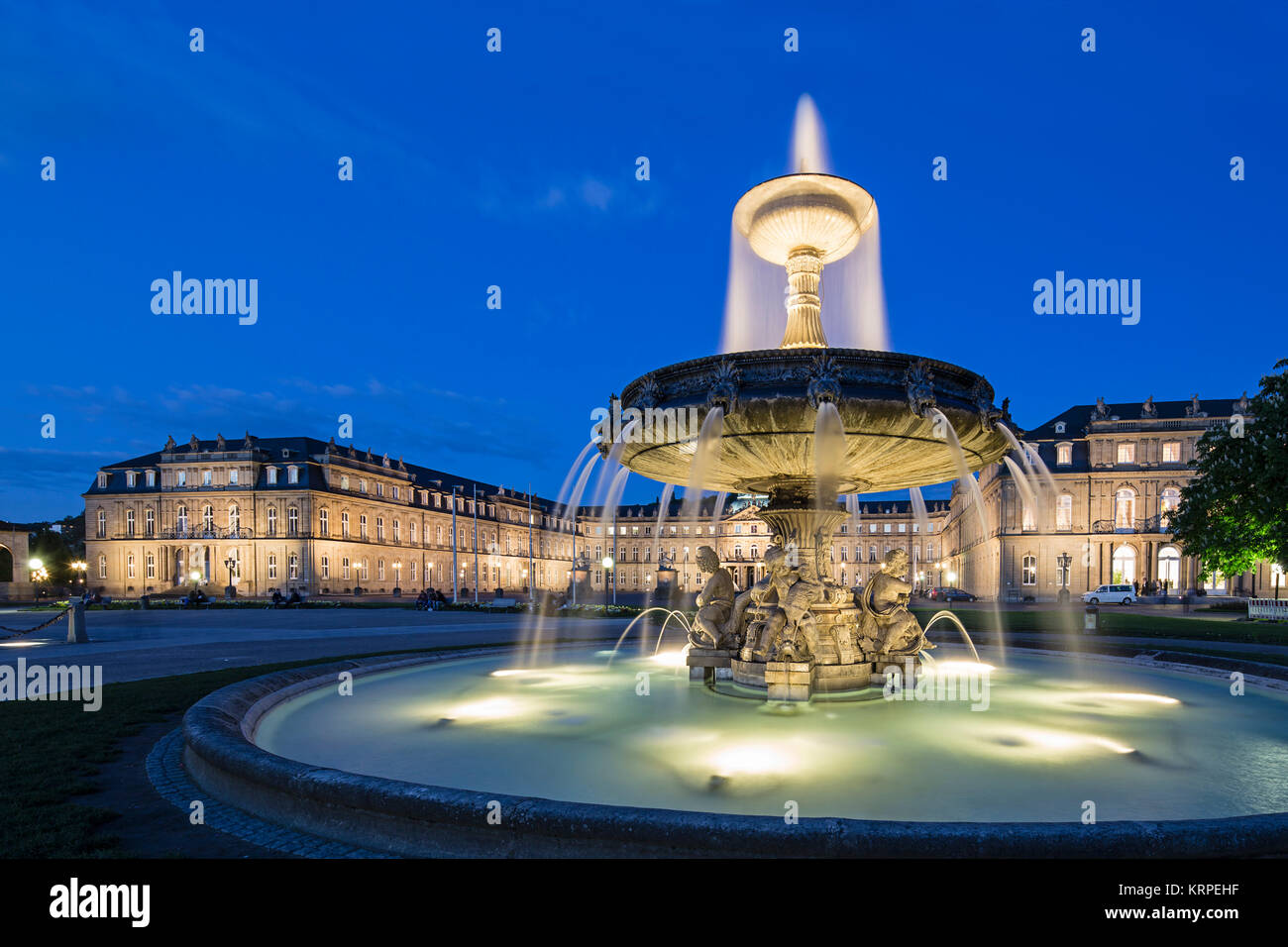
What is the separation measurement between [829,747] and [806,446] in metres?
3.74

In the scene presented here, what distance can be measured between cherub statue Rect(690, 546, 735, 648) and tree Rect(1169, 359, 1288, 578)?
24185 mm

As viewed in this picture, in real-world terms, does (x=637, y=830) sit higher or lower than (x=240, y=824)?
higher

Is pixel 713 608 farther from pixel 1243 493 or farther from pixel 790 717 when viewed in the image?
pixel 1243 493

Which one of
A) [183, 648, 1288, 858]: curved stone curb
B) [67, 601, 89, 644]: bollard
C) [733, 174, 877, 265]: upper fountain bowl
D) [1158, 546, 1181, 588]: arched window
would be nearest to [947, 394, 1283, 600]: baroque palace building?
[1158, 546, 1181, 588]: arched window

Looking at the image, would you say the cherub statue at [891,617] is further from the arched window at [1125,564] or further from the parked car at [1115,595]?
the arched window at [1125,564]

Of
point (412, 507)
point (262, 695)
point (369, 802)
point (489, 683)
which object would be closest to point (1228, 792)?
point (369, 802)

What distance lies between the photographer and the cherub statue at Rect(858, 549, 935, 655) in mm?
9367

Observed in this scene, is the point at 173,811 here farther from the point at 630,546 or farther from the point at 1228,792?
the point at 630,546

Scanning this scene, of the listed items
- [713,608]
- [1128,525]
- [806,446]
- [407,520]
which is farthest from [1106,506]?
[407,520]

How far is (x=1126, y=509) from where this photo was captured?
66.7 metres

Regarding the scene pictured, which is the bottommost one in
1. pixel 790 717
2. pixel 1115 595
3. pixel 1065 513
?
pixel 1115 595

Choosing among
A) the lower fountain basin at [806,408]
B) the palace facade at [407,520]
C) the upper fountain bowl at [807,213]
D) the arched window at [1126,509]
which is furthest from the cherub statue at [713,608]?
the arched window at [1126,509]

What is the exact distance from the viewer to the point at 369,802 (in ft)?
13.5

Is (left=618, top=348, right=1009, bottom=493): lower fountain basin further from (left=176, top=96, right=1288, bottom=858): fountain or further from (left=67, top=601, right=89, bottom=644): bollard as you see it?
(left=67, top=601, right=89, bottom=644): bollard
